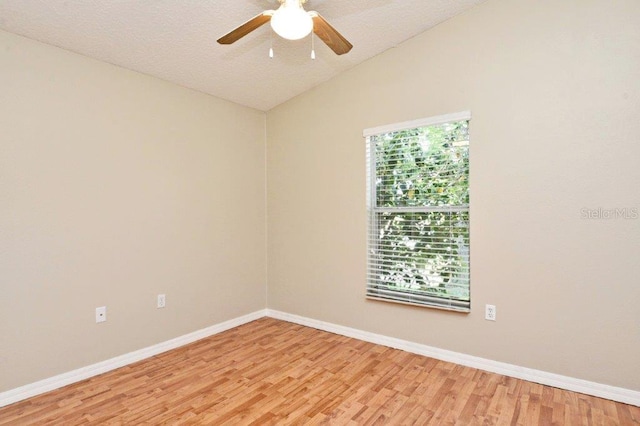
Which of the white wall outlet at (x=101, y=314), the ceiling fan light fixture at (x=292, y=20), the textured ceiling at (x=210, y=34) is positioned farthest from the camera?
the white wall outlet at (x=101, y=314)

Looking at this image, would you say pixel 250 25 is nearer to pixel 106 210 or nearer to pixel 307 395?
pixel 106 210

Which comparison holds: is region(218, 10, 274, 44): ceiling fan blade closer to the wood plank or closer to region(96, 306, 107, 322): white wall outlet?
region(96, 306, 107, 322): white wall outlet

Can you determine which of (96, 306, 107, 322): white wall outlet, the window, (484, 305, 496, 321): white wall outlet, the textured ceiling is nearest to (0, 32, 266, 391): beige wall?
(96, 306, 107, 322): white wall outlet

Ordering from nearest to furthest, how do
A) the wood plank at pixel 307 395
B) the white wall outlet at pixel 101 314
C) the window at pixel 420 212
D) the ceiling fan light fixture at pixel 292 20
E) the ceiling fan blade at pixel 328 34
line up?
the ceiling fan light fixture at pixel 292 20
the ceiling fan blade at pixel 328 34
the wood plank at pixel 307 395
the white wall outlet at pixel 101 314
the window at pixel 420 212

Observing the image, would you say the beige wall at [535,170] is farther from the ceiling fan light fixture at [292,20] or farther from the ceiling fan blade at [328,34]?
the ceiling fan light fixture at [292,20]

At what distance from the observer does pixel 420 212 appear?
3.09 metres

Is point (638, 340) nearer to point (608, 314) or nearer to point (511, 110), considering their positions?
point (608, 314)

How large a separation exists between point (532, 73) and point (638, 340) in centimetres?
197

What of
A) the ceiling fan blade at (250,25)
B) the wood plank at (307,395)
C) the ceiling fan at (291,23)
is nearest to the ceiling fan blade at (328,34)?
the ceiling fan at (291,23)

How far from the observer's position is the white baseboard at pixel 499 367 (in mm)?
2293

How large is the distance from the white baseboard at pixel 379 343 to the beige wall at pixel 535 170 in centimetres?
6

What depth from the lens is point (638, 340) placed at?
223 cm

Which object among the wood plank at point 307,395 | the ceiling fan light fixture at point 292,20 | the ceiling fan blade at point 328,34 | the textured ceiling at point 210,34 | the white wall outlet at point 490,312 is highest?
the textured ceiling at point 210,34

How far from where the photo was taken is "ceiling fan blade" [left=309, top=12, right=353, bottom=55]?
1950mm
